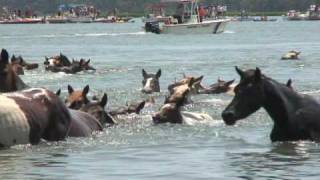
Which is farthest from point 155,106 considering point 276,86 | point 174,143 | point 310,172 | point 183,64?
point 183,64

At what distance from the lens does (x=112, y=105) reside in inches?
1054

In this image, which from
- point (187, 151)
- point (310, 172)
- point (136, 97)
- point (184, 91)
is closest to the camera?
point (310, 172)

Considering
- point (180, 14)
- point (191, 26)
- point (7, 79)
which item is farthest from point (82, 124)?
point (180, 14)

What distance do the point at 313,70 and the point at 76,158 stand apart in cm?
2832

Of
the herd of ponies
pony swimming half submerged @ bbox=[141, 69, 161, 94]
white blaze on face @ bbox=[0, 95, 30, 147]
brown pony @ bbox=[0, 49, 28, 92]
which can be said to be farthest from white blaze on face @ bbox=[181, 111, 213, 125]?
pony swimming half submerged @ bbox=[141, 69, 161, 94]

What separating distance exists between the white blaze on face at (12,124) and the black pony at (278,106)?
3190 millimetres

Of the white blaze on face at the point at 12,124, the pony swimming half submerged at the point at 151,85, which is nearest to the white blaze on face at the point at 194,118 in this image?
the white blaze on face at the point at 12,124

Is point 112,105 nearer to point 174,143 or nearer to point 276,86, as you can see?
point 174,143

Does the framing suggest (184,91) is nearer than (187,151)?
No

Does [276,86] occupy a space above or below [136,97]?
above

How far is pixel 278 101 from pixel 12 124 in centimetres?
417

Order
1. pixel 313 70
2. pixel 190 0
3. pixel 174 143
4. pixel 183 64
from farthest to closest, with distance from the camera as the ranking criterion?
pixel 190 0, pixel 183 64, pixel 313 70, pixel 174 143

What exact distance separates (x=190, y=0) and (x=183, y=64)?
66.2 metres

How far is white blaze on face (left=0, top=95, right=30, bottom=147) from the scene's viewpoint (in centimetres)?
1488
